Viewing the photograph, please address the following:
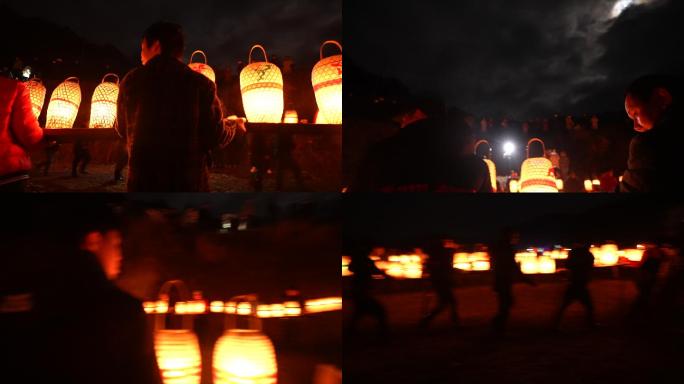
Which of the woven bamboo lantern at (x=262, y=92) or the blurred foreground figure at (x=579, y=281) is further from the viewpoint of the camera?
the woven bamboo lantern at (x=262, y=92)

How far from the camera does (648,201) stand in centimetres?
223

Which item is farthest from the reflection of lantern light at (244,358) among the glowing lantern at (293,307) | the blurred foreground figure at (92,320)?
the blurred foreground figure at (92,320)

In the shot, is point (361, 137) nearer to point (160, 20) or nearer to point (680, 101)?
point (160, 20)

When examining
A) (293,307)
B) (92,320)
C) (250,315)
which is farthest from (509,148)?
(92,320)

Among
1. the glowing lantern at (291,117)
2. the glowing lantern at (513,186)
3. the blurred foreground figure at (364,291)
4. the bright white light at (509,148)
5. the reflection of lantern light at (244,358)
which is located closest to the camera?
the reflection of lantern light at (244,358)

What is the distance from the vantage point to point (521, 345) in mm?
2168

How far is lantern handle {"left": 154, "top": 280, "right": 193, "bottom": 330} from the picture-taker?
6.55ft

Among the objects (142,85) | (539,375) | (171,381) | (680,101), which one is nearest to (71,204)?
(142,85)

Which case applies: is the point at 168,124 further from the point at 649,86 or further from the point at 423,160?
the point at 649,86

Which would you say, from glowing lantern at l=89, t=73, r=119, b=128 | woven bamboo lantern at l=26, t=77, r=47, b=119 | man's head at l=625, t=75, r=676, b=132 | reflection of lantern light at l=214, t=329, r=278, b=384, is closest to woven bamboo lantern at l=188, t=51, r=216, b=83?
glowing lantern at l=89, t=73, r=119, b=128

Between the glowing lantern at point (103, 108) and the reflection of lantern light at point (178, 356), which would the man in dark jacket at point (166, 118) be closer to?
the glowing lantern at point (103, 108)

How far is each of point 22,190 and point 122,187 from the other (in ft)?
1.93

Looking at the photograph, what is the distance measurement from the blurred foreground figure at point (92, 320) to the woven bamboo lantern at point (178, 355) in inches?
1.5

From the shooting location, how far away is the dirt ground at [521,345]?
2090 millimetres
